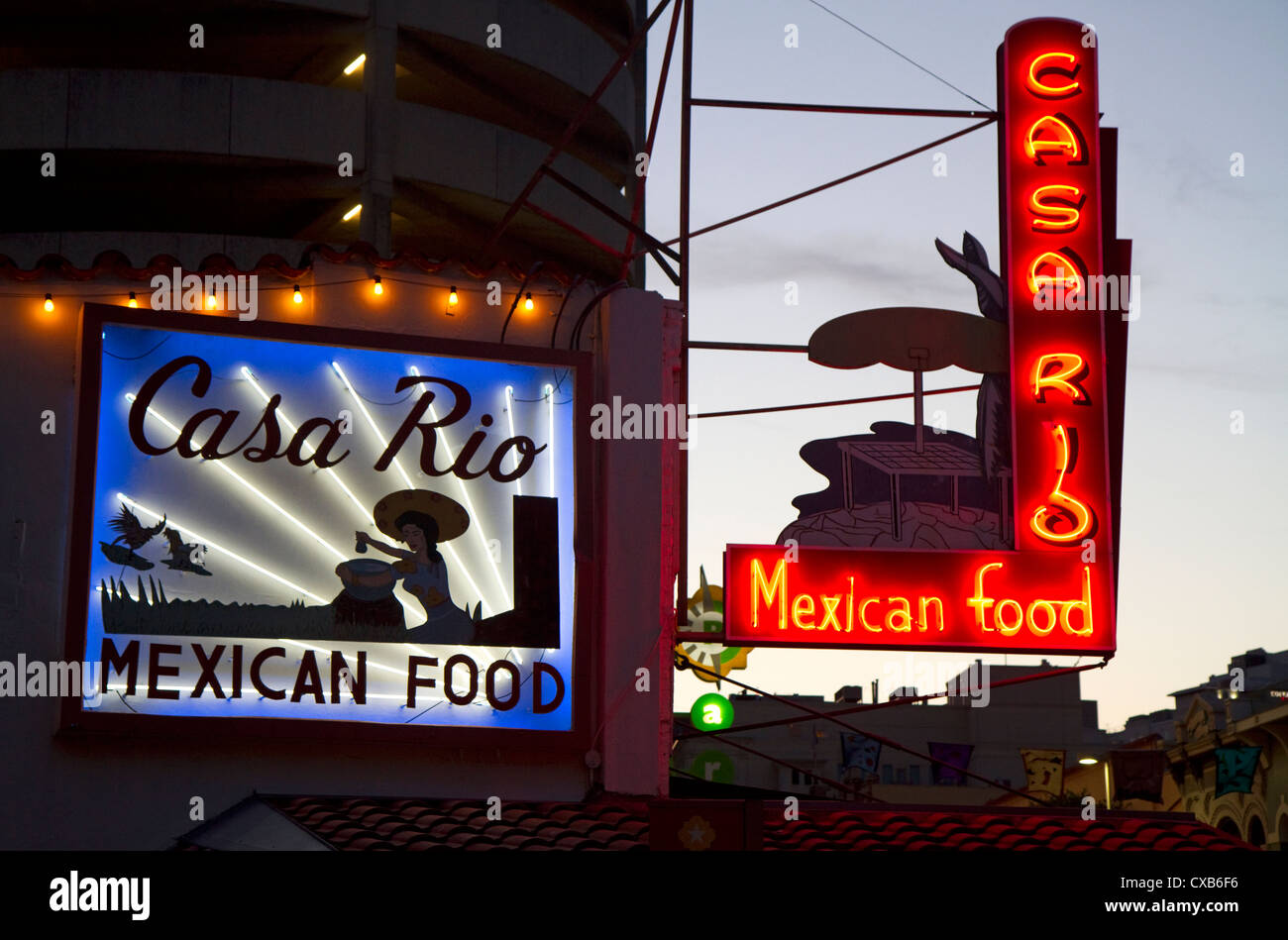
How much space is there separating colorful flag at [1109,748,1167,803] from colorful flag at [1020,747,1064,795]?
520 centimetres

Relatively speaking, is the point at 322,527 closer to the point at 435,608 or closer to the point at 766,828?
the point at 435,608

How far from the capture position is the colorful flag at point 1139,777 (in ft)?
84.5

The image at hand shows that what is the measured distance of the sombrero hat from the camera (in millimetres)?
14555

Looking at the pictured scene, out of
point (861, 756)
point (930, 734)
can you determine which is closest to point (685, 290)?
point (861, 756)

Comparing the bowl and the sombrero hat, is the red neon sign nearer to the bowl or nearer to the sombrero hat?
the sombrero hat

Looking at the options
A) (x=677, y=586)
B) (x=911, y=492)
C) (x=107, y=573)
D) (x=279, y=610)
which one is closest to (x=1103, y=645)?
(x=911, y=492)

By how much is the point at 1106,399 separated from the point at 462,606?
668cm

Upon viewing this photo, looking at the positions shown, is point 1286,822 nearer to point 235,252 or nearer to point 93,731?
point 235,252

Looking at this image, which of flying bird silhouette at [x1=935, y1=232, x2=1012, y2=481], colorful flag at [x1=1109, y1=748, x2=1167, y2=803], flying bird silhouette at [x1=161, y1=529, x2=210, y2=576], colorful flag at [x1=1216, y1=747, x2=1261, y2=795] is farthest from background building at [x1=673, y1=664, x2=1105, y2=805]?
flying bird silhouette at [x1=161, y1=529, x2=210, y2=576]

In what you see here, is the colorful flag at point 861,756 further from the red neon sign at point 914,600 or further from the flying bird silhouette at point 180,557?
the flying bird silhouette at point 180,557

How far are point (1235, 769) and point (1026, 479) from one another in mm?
18925

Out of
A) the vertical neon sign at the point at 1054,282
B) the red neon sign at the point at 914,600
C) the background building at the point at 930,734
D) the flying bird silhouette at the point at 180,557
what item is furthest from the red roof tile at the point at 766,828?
the background building at the point at 930,734

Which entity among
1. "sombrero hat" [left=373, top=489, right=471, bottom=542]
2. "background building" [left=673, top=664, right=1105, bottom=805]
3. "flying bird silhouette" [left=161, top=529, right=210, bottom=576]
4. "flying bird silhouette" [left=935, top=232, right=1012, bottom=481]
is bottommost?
"background building" [left=673, top=664, right=1105, bottom=805]

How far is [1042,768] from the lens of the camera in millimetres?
33062
